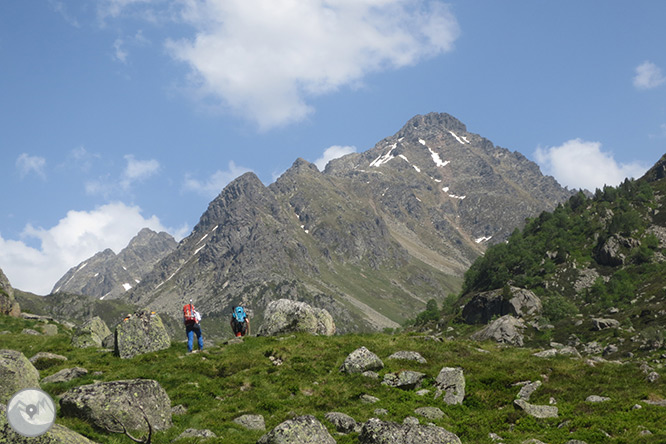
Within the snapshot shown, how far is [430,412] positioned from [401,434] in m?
7.81

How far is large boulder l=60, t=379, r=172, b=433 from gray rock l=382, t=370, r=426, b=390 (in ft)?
44.4

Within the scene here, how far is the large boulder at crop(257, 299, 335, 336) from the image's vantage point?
43969 millimetres

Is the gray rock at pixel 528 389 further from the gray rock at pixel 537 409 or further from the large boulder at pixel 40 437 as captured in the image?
the large boulder at pixel 40 437

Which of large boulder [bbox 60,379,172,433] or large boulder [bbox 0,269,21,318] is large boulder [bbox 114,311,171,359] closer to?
large boulder [bbox 60,379,172,433]

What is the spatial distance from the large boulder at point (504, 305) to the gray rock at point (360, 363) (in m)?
139

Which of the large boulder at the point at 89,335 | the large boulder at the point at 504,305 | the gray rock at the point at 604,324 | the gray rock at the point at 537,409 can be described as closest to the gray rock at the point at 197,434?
the gray rock at the point at 537,409

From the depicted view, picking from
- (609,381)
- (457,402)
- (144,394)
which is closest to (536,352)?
(609,381)

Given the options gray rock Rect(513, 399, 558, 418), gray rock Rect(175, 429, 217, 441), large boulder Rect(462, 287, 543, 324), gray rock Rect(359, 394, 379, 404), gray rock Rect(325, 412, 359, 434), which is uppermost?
large boulder Rect(462, 287, 543, 324)

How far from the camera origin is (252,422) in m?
22.3

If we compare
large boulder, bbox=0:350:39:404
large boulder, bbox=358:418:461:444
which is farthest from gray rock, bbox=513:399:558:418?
large boulder, bbox=0:350:39:404

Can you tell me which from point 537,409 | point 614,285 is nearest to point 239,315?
point 537,409

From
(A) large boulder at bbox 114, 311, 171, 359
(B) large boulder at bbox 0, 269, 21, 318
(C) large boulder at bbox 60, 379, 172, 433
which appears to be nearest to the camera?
(C) large boulder at bbox 60, 379, 172, 433

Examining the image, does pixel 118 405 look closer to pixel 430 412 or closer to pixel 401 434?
pixel 401 434

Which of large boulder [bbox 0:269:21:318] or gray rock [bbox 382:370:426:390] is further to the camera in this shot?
large boulder [bbox 0:269:21:318]
